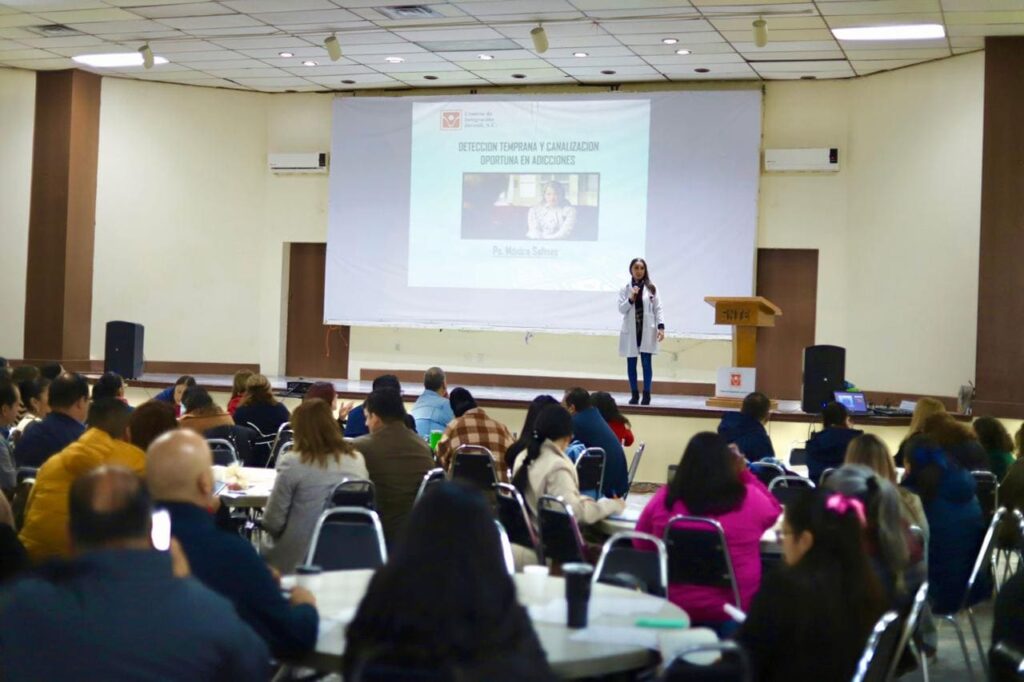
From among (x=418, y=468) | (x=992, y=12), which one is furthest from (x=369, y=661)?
(x=992, y=12)

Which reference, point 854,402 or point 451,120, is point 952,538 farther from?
point 451,120

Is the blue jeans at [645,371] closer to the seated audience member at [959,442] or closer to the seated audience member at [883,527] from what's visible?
the seated audience member at [959,442]

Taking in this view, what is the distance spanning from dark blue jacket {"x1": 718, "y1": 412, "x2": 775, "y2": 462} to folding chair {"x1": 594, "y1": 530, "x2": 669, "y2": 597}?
323 centimetres

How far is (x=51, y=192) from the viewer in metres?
14.2

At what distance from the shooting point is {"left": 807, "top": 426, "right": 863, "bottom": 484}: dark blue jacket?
675 cm

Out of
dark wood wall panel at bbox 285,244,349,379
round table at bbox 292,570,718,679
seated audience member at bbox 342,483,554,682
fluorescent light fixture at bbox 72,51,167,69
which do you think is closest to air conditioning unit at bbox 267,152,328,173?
dark wood wall panel at bbox 285,244,349,379

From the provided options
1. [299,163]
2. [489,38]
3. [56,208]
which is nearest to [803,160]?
[489,38]

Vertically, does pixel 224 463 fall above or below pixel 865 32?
below

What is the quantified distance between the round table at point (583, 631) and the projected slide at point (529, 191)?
10322 mm

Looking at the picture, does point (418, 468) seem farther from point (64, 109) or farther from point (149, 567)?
A: point (64, 109)

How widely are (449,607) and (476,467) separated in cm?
424

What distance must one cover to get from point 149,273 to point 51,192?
147 centimetres

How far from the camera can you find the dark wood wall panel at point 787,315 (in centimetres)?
1365

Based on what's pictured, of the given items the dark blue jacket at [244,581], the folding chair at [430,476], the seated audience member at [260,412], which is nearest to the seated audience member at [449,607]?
the dark blue jacket at [244,581]
